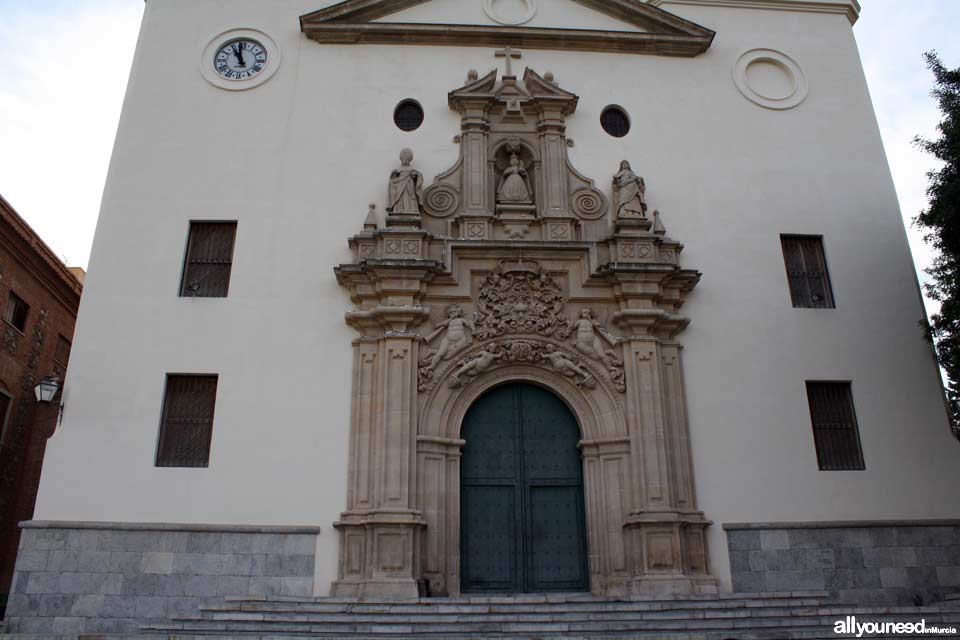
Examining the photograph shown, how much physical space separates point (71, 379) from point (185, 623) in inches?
171

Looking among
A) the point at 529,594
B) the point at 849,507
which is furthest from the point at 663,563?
the point at 849,507

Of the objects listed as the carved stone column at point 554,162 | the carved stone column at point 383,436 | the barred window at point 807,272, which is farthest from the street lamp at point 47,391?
the barred window at point 807,272

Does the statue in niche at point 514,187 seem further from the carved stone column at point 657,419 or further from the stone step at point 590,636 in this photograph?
the stone step at point 590,636

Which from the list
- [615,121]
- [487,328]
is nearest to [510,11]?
[615,121]

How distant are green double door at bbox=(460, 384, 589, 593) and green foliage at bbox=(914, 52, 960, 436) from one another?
18.8ft

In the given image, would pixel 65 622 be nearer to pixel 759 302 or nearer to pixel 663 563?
pixel 663 563

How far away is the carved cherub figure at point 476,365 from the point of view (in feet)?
40.7

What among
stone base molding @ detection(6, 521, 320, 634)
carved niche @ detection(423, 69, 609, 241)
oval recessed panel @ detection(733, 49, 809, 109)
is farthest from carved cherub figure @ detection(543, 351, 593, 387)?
oval recessed panel @ detection(733, 49, 809, 109)

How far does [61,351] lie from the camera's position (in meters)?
19.5

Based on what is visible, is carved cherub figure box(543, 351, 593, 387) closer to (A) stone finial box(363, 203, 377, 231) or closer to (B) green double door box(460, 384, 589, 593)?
(B) green double door box(460, 384, 589, 593)

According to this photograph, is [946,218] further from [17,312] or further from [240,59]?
[17,312]

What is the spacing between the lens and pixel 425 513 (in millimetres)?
11766

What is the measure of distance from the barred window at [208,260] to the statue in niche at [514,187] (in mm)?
4442

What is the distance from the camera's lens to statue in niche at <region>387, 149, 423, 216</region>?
13.0 meters
